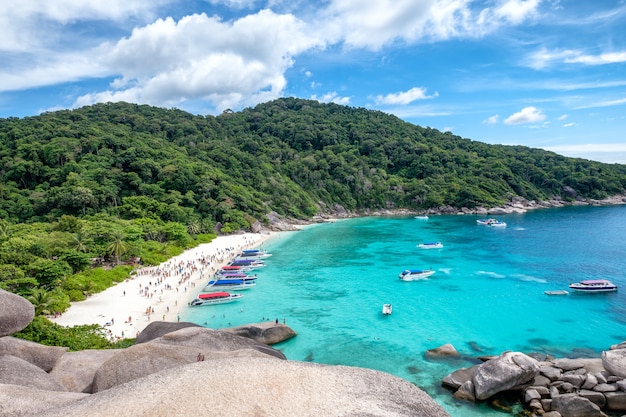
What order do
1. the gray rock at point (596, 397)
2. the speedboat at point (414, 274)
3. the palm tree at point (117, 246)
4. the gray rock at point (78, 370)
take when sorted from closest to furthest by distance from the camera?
the gray rock at point (78, 370) < the gray rock at point (596, 397) < the speedboat at point (414, 274) < the palm tree at point (117, 246)

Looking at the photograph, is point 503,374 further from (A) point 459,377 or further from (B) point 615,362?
(B) point 615,362

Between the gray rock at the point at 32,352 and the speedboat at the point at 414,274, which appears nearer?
the gray rock at the point at 32,352

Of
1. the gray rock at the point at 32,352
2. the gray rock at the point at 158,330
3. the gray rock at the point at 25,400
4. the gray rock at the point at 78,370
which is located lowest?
the gray rock at the point at 158,330

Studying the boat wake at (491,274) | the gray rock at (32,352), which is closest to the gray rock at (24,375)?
the gray rock at (32,352)

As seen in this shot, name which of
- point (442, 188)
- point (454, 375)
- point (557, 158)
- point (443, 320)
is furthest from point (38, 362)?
point (557, 158)

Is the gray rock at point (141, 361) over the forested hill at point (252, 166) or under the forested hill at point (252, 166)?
under

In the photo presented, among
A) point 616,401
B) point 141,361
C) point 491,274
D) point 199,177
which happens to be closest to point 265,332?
point 141,361

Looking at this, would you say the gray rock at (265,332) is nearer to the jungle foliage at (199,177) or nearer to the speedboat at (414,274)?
A: the jungle foliage at (199,177)
